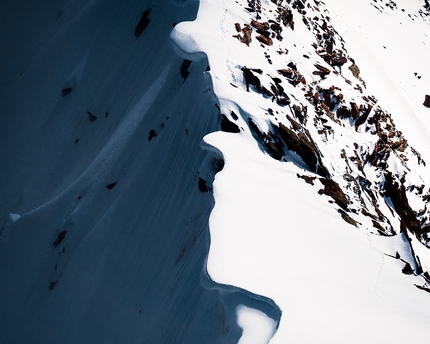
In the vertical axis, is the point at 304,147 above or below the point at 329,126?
above

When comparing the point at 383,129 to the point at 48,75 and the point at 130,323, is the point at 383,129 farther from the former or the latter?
the point at 48,75

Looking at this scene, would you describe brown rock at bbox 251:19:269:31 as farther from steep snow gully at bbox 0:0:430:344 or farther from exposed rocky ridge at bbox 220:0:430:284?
steep snow gully at bbox 0:0:430:344

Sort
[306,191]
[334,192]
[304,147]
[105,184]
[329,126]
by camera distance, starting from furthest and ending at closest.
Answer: [329,126], [105,184], [304,147], [334,192], [306,191]

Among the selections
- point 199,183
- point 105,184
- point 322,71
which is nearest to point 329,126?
point 322,71

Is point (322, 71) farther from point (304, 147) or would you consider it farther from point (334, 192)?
point (334, 192)

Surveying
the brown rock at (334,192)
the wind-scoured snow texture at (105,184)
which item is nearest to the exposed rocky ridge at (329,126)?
the brown rock at (334,192)
